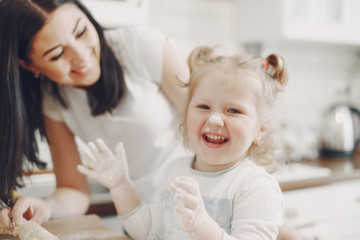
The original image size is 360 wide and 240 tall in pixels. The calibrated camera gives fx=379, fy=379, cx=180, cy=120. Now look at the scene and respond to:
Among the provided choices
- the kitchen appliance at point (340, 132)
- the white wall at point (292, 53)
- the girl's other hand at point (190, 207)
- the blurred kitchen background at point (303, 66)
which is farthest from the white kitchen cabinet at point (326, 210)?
the girl's other hand at point (190, 207)

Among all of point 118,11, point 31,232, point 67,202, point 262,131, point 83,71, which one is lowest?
point 67,202

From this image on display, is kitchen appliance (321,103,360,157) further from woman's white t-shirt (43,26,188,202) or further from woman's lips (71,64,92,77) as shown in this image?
woman's lips (71,64,92,77)

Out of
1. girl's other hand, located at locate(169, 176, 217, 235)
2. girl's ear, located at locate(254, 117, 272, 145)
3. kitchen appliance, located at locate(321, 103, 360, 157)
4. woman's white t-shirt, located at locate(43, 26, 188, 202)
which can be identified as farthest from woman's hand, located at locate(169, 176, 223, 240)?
kitchen appliance, located at locate(321, 103, 360, 157)

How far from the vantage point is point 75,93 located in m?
1.19

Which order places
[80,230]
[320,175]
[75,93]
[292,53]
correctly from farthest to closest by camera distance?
[292,53] → [320,175] → [75,93] → [80,230]

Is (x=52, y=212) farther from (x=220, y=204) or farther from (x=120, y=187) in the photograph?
(x=220, y=204)

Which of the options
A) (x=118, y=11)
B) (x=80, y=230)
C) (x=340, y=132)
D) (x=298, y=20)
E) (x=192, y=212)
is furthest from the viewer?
(x=340, y=132)

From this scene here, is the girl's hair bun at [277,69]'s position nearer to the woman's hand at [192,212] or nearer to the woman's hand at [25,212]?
the woman's hand at [192,212]

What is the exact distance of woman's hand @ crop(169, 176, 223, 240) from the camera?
602 mm

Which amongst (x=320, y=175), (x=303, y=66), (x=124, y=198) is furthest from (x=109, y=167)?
(x=303, y=66)

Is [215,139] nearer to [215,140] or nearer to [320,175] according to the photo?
[215,140]

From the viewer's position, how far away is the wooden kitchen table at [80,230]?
80cm

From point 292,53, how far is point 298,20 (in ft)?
1.68

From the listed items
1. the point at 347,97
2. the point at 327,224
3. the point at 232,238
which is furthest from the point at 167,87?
the point at 347,97
